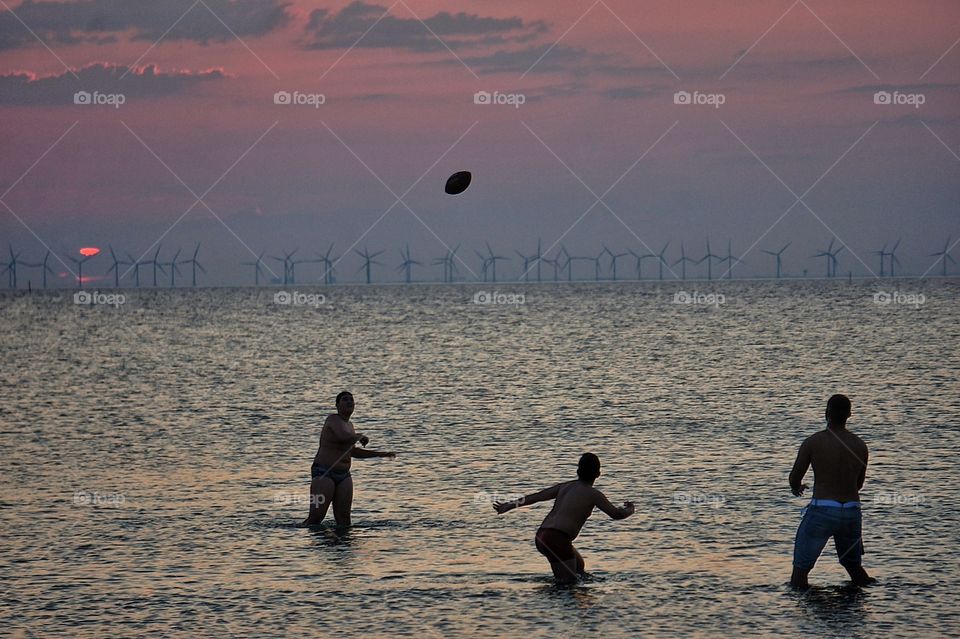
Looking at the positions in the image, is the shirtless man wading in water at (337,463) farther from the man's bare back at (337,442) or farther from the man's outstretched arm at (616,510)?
the man's outstretched arm at (616,510)

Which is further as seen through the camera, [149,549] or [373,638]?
[149,549]

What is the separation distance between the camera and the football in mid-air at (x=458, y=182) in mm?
26122

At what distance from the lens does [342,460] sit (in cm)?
2261

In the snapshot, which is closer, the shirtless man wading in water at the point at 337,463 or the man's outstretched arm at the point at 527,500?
the man's outstretched arm at the point at 527,500

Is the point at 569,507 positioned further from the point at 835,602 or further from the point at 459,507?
the point at 459,507

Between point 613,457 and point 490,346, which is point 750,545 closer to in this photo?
point 613,457

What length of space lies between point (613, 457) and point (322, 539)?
549 inches

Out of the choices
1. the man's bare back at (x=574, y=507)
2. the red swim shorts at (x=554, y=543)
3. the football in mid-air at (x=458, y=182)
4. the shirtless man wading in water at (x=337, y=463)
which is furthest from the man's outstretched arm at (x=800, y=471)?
the football in mid-air at (x=458, y=182)

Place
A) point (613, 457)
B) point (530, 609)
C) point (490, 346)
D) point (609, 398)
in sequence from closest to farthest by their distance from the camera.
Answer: point (530, 609) < point (613, 457) < point (609, 398) < point (490, 346)

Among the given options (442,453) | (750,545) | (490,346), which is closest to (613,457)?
(442,453)

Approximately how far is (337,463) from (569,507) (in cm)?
629

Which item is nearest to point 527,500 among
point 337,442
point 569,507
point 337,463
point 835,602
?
point 569,507

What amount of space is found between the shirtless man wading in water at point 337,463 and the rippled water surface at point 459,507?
25.9 inches

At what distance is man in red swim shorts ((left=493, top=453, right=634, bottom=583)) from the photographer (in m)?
17.3
